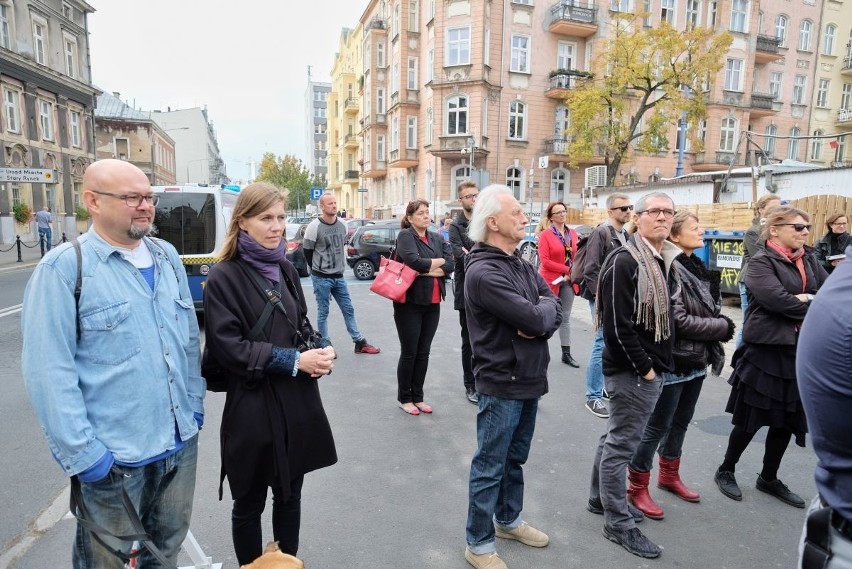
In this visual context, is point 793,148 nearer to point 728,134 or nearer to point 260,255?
point 728,134

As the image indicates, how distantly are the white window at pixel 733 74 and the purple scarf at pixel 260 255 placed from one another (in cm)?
3921

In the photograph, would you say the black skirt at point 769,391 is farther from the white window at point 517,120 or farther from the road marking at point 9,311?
the white window at point 517,120

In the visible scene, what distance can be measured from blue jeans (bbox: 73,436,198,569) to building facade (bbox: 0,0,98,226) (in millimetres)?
28381

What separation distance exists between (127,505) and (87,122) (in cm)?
4063

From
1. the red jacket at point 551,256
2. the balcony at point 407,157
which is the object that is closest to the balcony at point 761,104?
the balcony at point 407,157

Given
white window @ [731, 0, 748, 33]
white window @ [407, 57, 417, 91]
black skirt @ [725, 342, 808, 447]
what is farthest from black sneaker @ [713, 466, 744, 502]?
white window @ [731, 0, 748, 33]

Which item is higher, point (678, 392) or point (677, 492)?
point (678, 392)

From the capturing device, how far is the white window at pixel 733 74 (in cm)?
3369

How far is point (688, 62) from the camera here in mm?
23844

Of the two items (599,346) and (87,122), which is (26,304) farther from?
(87,122)

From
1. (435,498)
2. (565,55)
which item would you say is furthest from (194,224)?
(565,55)

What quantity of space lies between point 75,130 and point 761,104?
43.8 metres

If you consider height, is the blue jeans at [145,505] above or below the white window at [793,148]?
→ below

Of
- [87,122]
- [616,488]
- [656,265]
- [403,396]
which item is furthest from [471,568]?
[87,122]
